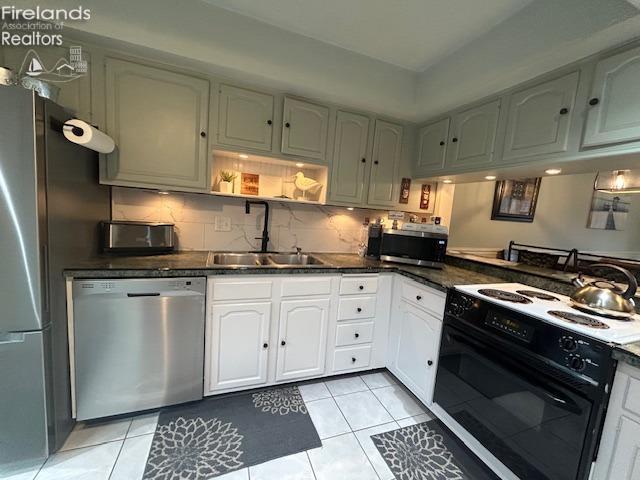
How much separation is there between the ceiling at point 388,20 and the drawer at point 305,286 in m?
1.79

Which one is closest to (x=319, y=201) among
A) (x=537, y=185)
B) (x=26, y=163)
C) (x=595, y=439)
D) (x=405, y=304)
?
(x=405, y=304)

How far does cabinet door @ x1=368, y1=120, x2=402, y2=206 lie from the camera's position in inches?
94.3

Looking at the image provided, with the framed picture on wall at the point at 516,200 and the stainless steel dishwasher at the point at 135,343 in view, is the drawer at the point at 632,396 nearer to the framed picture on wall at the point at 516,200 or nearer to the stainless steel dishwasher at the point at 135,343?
the stainless steel dishwasher at the point at 135,343

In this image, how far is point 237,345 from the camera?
178 centimetres

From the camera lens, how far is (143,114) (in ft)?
5.66

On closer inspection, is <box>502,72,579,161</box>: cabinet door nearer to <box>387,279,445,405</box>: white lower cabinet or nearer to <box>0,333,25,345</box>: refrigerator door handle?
<box>387,279,445,405</box>: white lower cabinet

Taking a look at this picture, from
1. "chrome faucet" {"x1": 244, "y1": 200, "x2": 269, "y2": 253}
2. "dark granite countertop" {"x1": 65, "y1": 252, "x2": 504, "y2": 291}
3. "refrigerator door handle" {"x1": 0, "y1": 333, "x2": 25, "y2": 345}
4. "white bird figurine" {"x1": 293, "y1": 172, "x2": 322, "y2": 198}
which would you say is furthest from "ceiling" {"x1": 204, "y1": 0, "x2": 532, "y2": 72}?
"refrigerator door handle" {"x1": 0, "y1": 333, "x2": 25, "y2": 345}

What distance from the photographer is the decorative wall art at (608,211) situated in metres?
2.17

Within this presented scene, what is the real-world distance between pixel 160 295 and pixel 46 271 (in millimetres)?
498

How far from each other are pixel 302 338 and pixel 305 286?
403 mm

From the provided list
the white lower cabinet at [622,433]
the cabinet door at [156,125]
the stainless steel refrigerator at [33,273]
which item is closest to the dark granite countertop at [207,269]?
the stainless steel refrigerator at [33,273]

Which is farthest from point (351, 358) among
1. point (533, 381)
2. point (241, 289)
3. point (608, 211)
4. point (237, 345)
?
point (608, 211)

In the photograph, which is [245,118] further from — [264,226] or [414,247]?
[414,247]

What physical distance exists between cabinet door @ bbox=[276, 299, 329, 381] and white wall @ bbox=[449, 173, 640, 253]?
78.0 inches
